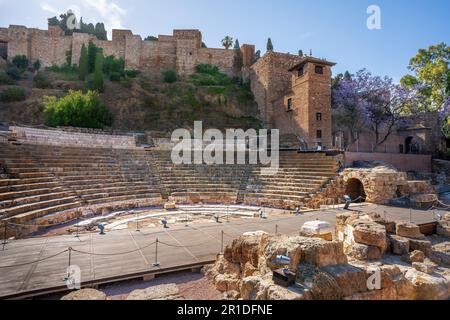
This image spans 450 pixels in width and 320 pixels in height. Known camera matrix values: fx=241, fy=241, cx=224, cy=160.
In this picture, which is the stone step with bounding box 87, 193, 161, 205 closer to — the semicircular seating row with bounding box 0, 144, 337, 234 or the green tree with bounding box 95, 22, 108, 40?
the semicircular seating row with bounding box 0, 144, 337, 234

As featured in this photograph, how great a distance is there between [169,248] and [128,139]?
16146 mm

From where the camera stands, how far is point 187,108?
1373 inches

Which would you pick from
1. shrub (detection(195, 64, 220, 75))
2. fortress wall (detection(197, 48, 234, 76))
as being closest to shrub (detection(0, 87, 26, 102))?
shrub (detection(195, 64, 220, 75))

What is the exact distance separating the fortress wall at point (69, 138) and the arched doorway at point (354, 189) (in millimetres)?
16344

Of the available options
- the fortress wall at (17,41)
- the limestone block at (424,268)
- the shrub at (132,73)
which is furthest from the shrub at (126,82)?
the limestone block at (424,268)

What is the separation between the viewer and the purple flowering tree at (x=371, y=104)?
78.4ft

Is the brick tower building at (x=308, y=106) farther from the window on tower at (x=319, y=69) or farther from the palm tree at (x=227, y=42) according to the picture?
the palm tree at (x=227, y=42)

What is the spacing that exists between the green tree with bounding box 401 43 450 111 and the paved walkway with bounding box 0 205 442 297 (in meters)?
19.8

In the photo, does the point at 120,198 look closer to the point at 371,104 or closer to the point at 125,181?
the point at 125,181

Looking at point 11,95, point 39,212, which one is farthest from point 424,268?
point 11,95

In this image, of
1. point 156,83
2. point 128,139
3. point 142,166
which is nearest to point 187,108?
point 156,83

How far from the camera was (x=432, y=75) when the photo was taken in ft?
70.7
